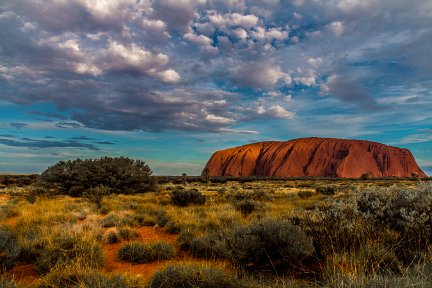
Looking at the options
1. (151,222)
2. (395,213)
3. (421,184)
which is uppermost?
(421,184)

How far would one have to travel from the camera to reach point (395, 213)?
21.9ft

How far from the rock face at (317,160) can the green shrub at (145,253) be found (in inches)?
4372

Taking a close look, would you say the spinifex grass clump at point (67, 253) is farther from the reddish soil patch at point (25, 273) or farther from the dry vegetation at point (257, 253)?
the reddish soil patch at point (25, 273)

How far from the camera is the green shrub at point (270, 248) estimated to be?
5.48m

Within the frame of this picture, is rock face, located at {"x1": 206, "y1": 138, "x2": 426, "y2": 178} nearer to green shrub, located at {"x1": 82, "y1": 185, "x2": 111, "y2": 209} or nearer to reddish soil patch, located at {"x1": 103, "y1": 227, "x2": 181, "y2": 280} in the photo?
green shrub, located at {"x1": 82, "y1": 185, "x2": 111, "y2": 209}

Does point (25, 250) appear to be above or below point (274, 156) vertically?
below

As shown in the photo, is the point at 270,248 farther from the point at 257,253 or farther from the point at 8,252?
the point at 8,252

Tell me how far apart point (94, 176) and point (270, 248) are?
52.9 feet

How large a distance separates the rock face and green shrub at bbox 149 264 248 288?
11307 cm

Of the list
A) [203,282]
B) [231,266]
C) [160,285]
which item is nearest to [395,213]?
[231,266]

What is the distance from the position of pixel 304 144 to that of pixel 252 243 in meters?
129

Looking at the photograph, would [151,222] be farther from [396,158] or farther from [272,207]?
[396,158]

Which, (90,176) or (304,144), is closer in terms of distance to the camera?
(90,176)

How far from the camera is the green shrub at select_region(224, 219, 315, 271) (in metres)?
5.48
